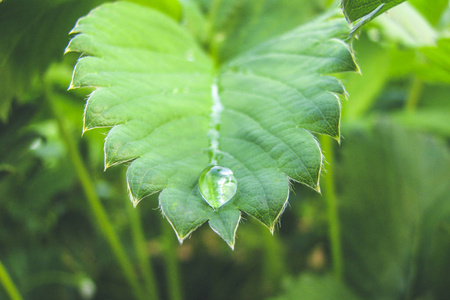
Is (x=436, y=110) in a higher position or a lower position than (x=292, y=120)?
lower

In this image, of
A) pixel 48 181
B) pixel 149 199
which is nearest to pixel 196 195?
pixel 48 181

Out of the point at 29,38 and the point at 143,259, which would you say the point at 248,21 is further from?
the point at 143,259

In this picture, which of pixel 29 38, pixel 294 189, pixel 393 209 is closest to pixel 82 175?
pixel 29 38

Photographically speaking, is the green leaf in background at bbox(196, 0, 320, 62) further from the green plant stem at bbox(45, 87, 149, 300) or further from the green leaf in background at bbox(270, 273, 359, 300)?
the green leaf in background at bbox(270, 273, 359, 300)

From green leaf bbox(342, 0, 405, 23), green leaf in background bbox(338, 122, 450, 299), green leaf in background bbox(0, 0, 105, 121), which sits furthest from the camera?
green leaf in background bbox(338, 122, 450, 299)

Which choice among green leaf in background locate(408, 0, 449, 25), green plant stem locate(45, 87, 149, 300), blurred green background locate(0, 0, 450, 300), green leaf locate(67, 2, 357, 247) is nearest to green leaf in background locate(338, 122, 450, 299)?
blurred green background locate(0, 0, 450, 300)

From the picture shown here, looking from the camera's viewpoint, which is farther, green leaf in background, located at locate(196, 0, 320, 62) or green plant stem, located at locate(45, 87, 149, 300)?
green leaf in background, located at locate(196, 0, 320, 62)


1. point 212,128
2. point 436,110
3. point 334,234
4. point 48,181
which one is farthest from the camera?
point 436,110

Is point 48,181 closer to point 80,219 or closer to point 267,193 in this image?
point 80,219
